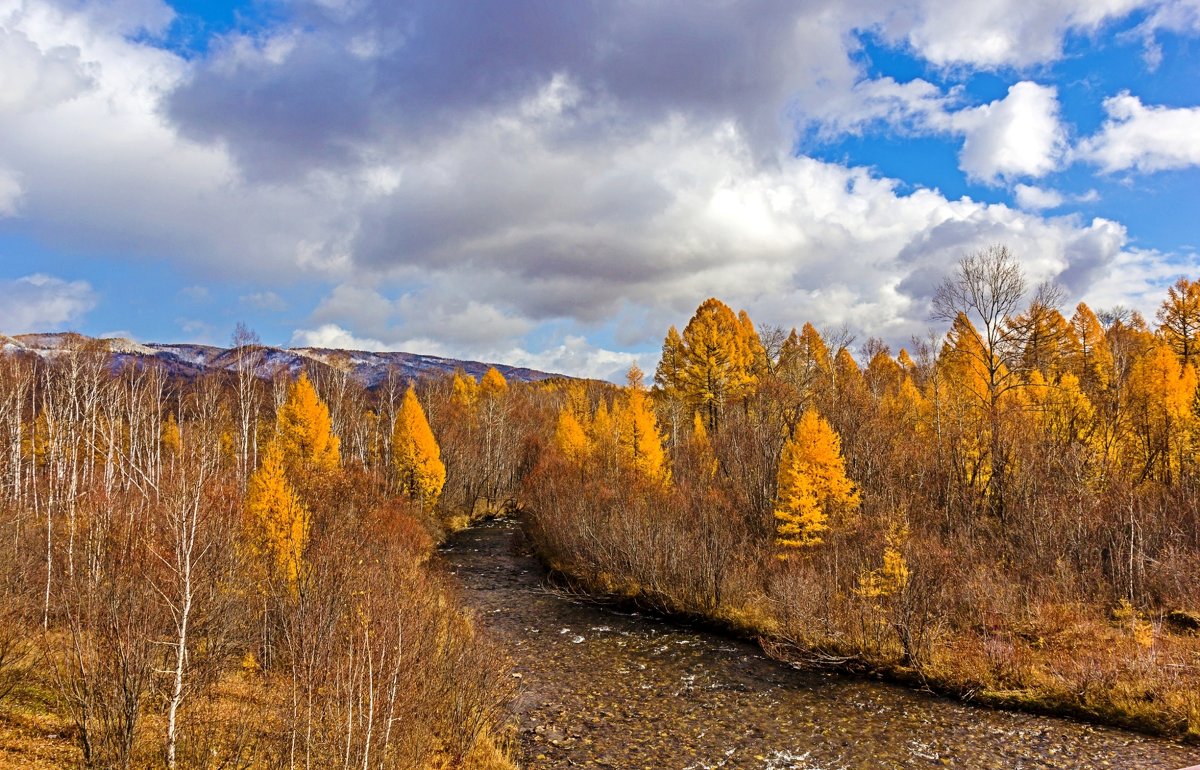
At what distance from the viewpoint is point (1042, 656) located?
17.1 metres

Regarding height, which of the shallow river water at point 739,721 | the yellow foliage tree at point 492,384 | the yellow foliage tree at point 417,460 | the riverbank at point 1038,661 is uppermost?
the yellow foliage tree at point 492,384

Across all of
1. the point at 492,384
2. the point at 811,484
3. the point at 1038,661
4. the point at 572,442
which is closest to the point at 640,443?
the point at 572,442

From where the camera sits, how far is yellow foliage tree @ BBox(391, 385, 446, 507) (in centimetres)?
4203

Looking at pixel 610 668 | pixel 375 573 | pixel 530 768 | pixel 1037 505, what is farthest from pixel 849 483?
pixel 375 573

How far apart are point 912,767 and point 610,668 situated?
29.2 feet

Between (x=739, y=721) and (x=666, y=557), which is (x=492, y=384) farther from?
(x=739, y=721)

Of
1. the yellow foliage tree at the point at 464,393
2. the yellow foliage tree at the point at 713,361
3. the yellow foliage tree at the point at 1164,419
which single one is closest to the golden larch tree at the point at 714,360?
the yellow foliage tree at the point at 713,361

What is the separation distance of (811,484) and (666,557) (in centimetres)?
696

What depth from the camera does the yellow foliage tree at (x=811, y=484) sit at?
24078 mm

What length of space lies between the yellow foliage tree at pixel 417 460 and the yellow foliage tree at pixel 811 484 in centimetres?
2630

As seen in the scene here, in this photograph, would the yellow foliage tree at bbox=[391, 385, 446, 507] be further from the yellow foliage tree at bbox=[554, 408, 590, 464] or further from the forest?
the yellow foliage tree at bbox=[554, 408, 590, 464]

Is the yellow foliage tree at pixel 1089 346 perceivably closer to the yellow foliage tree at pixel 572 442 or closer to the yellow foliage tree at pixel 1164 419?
the yellow foliage tree at pixel 1164 419

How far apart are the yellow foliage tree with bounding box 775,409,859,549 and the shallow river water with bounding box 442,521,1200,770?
19.3ft

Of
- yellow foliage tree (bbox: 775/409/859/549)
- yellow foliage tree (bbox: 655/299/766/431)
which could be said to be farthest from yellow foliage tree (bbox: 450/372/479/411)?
yellow foliage tree (bbox: 775/409/859/549)
